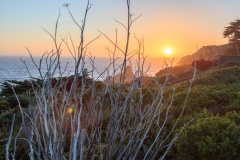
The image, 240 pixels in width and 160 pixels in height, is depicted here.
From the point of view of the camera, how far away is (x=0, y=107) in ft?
40.0

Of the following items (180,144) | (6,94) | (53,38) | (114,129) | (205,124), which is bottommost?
(6,94)

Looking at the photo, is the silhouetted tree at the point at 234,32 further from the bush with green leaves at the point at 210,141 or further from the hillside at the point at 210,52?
the bush with green leaves at the point at 210,141

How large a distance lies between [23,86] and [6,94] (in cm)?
140

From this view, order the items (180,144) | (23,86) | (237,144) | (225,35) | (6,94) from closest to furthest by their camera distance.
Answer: (237,144), (180,144), (6,94), (23,86), (225,35)

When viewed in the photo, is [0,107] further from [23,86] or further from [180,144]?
[180,144]

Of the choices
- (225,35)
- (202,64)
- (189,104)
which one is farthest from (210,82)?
(225,35)

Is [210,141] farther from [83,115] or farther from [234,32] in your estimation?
[234,32]

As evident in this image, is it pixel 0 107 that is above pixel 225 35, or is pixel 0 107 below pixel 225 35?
below

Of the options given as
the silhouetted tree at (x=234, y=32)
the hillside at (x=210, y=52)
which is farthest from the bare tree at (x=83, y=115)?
the silhouetted tree at (x=234, y=32)

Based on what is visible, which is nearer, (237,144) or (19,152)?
(237,144)

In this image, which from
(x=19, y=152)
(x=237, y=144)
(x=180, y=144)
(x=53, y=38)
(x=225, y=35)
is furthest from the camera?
(x=225, y=35)

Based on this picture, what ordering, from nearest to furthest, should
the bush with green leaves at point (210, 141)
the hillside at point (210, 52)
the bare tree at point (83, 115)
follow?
the bare tree at point (83, 115) < the bush with green leaves at point (210, 141) < the hillside at point (210, 52)

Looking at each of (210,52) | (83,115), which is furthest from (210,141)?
(210,52)

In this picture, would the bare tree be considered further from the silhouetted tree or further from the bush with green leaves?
the silhouetted tree
